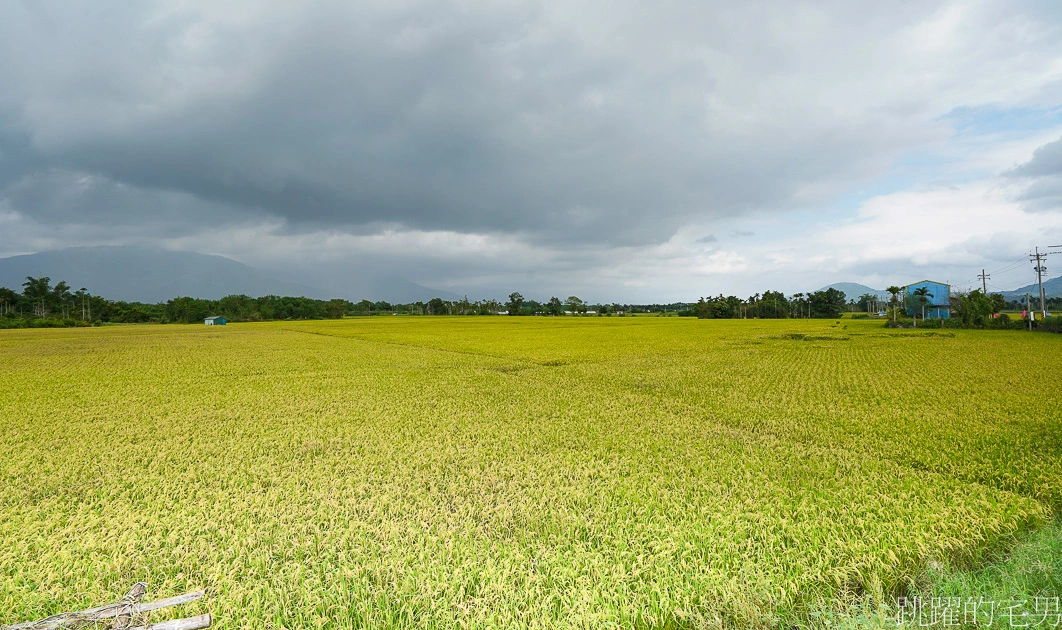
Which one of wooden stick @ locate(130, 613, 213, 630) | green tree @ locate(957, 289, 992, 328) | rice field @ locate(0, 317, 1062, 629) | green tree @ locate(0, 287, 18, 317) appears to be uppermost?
green tree @ locate(0, 287, 18, 317)

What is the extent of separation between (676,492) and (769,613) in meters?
1.98

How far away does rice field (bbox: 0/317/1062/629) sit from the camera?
10.9 ft

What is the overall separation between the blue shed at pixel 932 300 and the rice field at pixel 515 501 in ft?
222

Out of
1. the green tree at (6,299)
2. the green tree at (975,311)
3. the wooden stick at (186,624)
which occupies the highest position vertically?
the green tree at (6,299)

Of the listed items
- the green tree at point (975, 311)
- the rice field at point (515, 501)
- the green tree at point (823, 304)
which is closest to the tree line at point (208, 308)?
the green tree at point (823, 304)

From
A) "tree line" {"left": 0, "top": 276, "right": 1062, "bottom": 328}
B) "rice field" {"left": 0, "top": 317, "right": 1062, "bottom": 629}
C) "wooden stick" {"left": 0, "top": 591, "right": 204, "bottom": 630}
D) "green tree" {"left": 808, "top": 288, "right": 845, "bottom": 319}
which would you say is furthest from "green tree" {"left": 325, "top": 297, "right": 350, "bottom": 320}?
"wooden stick" {"left": 0, "top": 591, "right": 204, "bottom": 630}

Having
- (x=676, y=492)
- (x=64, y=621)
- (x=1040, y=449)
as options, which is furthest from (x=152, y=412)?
(x=1040, y=449)

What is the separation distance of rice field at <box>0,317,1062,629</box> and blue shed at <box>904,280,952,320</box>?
67.8 m

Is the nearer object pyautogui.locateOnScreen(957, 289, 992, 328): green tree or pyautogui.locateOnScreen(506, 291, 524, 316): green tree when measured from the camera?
pyautogui.locateOnScreen(957, 289, 992, 328): green tree

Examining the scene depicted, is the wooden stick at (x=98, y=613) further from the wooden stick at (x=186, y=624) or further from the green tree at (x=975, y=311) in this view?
the green tree at (x=975, y=311)

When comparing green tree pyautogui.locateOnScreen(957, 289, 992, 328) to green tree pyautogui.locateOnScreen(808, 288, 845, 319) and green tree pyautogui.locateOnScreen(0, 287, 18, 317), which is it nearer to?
green tree pyautogui.locateOnScreen(808, 288, 845, 319)

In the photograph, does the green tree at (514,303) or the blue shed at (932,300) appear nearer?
the blue shed at (932,300)

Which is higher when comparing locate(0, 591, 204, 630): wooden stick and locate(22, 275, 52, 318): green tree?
locate(22, 275, 52, 318): green tree

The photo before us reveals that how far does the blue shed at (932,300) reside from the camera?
6278cm
